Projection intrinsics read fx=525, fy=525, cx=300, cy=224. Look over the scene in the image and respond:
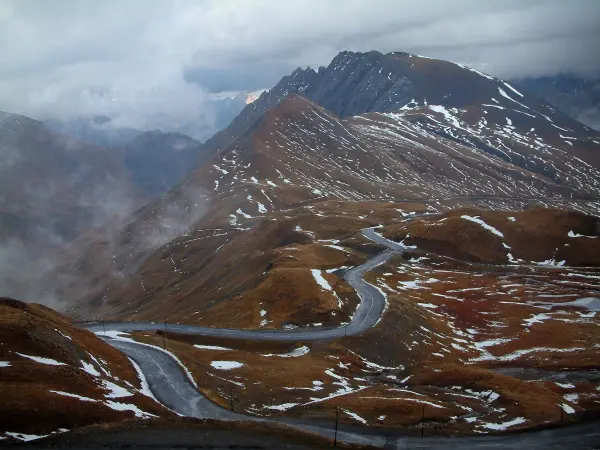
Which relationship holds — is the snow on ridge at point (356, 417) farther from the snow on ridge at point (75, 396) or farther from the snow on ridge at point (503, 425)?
the snow on ridge at point (75, 396)

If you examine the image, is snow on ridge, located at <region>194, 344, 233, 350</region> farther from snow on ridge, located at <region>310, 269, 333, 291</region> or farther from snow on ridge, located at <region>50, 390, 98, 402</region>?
snow on ridge, located at <region>50, 390, 98, 402</region>

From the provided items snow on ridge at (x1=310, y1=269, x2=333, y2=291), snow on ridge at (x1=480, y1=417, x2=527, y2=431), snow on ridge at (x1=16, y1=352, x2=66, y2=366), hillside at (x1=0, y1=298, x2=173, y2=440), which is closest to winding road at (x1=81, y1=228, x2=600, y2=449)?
snow on ridge at (x1=480, y1=417, x2=527, y2=431)

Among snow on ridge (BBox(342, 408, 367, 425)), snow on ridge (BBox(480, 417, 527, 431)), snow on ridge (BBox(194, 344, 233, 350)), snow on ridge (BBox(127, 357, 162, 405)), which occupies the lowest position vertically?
snow on ridge (BBox(480, 417, 527, 431))

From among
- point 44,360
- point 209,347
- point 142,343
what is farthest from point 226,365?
point 44,360

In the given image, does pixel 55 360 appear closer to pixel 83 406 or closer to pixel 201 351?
pixel 83 406

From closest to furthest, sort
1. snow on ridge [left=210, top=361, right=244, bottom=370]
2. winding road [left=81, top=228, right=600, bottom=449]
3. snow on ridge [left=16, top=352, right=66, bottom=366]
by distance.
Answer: winding road [left=81, top=228, right=600, bottom=449] → snow on ridge [left=16, top=352, right=66, bottom=366] → snow on ridge [left=210, top=361, right=244, bottom=370]

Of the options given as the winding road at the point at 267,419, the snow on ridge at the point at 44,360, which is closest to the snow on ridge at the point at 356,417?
the winding road at the point at 267,419
